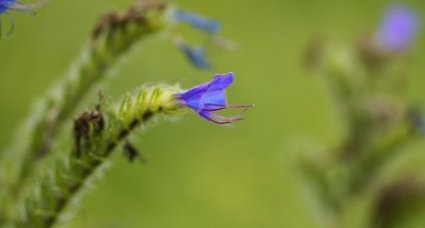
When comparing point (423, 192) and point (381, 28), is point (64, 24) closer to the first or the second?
point (381, 28)

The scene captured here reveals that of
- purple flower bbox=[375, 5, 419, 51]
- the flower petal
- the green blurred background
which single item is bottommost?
the flower petal

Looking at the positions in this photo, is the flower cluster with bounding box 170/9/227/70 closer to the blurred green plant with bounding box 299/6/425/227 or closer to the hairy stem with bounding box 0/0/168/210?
the hairy stem with bounding box 0/0/168/210

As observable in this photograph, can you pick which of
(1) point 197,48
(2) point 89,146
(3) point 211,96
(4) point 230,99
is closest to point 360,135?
(1) point 197,48

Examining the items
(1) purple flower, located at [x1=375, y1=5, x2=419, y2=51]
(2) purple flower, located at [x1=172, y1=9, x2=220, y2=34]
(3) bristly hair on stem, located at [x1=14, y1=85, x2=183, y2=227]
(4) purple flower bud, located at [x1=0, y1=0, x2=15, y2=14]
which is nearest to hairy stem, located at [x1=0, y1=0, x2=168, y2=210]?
(2) purple flower, located at [x1=172, y1=9, x2=220, y2=34]

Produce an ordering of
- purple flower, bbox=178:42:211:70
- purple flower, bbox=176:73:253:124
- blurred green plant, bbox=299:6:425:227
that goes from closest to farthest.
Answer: purple flower, bbox=176:73:253:124 < purple flower, bbox=178:42:211:70 < blurred green plant, bbox=299:6:425:227

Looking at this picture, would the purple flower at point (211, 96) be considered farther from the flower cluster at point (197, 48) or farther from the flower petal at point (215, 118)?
the flower cluster at point (197, 48)

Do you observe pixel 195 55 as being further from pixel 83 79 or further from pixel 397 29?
pixel 397 29

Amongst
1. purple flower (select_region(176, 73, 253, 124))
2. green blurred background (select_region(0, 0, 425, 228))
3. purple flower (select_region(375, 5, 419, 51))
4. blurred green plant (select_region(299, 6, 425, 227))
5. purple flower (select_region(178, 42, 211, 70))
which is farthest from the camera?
green blurred background (select_region(0, 0, 425, 228))

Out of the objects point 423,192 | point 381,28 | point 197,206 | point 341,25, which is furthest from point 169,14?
point 341,25
